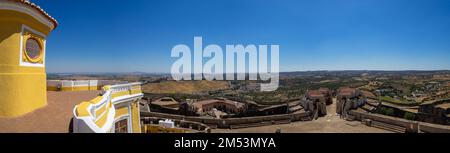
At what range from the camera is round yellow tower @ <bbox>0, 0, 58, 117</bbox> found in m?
6.34

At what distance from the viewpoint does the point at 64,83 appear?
1230cm

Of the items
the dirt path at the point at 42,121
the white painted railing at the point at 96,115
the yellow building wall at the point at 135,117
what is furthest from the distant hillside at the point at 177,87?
the dirt path at the point at 42,121

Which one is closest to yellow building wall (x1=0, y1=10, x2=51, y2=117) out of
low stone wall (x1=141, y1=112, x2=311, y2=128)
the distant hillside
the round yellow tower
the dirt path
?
the round yellow tower

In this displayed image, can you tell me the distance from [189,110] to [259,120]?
10.7 m

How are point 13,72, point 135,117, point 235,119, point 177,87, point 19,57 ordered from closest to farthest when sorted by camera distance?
point 13,72 < point 19,57 < point 135,117 < point 235,119 < point 177,87

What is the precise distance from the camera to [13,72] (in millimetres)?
6504

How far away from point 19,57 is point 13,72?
0.42m

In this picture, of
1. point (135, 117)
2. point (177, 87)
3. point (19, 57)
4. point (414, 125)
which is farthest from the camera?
point (177, 87)

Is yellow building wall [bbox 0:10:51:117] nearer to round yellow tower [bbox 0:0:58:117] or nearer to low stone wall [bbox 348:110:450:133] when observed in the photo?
round yellow tower [bbox 0:0:58:117]

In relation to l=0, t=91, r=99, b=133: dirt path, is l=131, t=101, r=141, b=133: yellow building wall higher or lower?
lower

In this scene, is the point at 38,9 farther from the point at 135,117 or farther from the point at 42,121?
the point at 135,117

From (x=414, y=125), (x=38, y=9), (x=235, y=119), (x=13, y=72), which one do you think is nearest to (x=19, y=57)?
(x=13, y=72)
